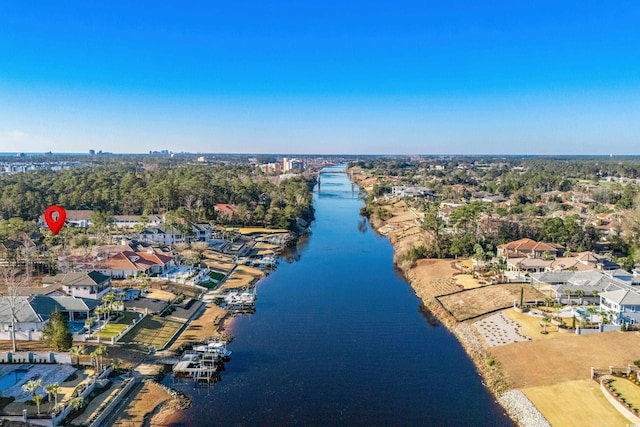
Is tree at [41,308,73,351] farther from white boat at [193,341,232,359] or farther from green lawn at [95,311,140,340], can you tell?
white boat at [193,341,232,359]

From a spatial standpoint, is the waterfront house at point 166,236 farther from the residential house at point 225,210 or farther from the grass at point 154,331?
the grass at point 154,331

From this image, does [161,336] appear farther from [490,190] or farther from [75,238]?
[490,190]

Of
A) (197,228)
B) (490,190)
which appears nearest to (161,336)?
(197,228)

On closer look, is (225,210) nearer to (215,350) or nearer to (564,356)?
(215,350)

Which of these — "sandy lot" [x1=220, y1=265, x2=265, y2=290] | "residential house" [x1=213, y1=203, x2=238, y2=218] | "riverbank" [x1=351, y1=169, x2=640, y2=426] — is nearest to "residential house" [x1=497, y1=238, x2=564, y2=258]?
"riverbank" [x1=351, y1=169, x2=640, y2=426]

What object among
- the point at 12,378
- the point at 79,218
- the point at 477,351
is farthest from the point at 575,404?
the point at 79,218

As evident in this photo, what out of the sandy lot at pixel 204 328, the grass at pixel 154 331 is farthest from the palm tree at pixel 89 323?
the sandy lot at pixel 204 328
